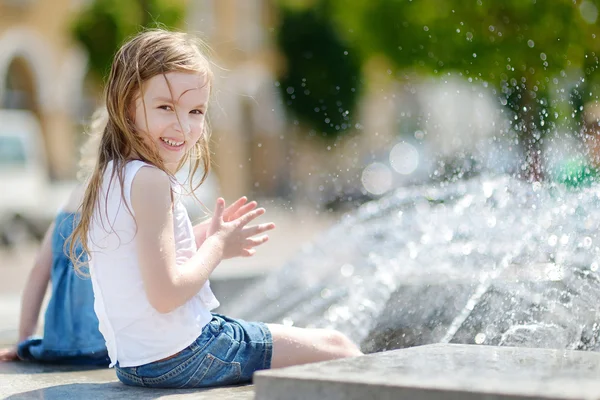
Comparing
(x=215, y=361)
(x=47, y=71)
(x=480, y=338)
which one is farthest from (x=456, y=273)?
(x=47, y=71)

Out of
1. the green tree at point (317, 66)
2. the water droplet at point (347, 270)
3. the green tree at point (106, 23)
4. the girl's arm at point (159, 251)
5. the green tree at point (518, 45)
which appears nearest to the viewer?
the girl's arm at point (159, 251)

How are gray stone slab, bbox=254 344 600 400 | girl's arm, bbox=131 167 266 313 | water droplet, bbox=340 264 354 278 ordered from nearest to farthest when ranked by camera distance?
gray stone slab, bbox=254 344 600 400 → girl's arm, bbox=131 167 266 313 → water droplet, bbox=340 264 354 278

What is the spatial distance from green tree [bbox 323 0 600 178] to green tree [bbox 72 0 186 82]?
467cm

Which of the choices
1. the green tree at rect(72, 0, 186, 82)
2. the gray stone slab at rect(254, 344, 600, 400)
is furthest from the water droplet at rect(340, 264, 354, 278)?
the green tree at rect(72, 0, 186, 82)

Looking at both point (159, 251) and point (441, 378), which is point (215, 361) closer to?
point (159, 251)

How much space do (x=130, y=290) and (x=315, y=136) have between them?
28.5 m

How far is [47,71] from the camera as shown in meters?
23.8

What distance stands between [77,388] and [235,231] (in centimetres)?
60

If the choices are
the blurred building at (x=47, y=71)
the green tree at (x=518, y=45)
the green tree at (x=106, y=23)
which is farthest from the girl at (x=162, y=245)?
the blurred building at (x=47, y=71)

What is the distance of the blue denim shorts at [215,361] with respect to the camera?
2711mm

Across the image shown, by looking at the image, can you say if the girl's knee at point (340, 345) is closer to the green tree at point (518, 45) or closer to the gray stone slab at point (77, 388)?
the gray stone slab at point (77, 388)

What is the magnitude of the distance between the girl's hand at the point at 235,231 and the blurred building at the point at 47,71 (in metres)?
20.6

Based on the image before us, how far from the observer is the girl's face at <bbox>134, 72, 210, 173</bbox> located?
2.73 m

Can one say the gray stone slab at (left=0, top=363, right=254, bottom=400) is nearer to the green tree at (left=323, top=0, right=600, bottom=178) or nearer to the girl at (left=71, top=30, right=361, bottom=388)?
the girl at (left=71, top=30, right=361, bottom=388)
